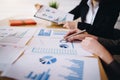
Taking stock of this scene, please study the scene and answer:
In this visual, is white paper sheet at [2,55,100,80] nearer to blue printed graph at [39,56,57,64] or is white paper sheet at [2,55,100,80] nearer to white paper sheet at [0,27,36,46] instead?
blue printed graph at [39,56,57,64]

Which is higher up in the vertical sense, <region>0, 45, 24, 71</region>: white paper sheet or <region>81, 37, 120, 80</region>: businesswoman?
<region>0, 45, 24, 71</region>: white paper sheet

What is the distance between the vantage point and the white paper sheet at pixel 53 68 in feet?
1.85

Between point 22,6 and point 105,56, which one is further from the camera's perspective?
point 22,6

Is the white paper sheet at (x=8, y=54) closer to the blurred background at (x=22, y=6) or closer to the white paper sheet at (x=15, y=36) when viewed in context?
the white paper sheet at (x=15, y=36)

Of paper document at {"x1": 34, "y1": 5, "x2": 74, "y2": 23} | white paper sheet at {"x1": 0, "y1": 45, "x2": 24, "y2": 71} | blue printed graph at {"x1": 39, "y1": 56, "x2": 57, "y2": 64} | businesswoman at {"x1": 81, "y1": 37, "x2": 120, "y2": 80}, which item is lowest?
businesswoman at {"x1": 81, "y1": 37, "x2": 120, "y2": 80}

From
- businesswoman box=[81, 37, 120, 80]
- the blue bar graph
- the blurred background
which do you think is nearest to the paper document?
businesswoman box=[81, 37, 120, 80]

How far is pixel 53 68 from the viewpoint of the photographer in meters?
0.61

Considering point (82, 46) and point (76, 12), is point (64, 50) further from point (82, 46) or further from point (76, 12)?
point (76, 12)

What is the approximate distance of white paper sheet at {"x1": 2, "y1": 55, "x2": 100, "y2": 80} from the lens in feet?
1.85

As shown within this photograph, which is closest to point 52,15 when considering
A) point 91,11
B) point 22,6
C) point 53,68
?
point 91,11

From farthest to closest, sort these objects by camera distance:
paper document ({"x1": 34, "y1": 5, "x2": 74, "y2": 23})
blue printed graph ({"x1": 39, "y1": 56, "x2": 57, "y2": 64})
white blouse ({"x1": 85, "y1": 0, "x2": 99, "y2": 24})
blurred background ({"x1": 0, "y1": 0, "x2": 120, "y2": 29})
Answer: blurred background ({"x1": 0, "y1": 0, "x2": 120, "y2": 29})
white blouse ({"x1": 85, "y1": 0, "x2": 99, "y2": 24})
paper document ({"x1": 34, "y1": 5, "x2": 74, "y2": 23})
blue printed graph ({"x1": 39, "y1": 56, "x2": 57, "y2": 64})

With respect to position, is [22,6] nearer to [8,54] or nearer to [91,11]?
[91,11]

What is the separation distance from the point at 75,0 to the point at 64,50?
159 centimetres

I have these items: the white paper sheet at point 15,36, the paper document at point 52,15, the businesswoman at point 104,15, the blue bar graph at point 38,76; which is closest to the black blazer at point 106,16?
the businesswoman at point 104,15
